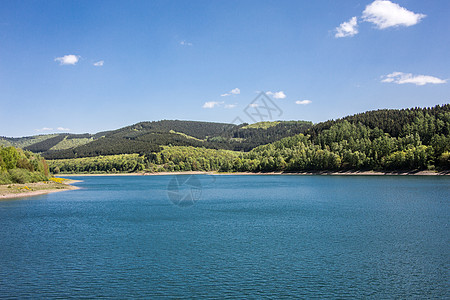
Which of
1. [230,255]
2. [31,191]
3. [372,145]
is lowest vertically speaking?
[230,255]

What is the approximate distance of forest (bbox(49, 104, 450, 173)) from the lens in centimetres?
9150

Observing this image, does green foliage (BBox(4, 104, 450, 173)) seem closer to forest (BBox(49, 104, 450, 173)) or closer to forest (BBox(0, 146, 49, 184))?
forest (BBox(49, 104, 450, 173))

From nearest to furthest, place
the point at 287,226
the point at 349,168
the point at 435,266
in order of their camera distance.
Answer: the point at 435,266, the point at 287,226, the point at 349,168

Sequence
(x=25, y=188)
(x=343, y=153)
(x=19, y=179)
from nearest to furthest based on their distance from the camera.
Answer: (x=25, y=188) → (x=19, y=179) → (x=343, y=153)

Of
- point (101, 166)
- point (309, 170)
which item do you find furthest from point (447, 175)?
point (101, 166)

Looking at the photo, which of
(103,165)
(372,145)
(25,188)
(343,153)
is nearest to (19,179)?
(25,188)

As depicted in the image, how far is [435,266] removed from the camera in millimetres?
16594

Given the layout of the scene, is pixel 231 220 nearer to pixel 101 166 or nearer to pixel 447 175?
pixel 447 175

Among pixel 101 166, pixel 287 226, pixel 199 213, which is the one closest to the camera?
pixel 287 226

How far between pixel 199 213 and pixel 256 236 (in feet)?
41.8

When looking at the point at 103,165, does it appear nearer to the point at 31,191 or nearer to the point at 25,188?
the point at 31,191

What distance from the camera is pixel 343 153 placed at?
354 ft

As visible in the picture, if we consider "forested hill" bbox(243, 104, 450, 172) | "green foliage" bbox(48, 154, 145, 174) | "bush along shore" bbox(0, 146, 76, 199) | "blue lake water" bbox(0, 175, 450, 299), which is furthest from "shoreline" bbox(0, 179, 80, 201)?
"green foliage" bbox(48, 154, 145, 174)

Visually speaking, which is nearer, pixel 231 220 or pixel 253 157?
pixel 231 220
